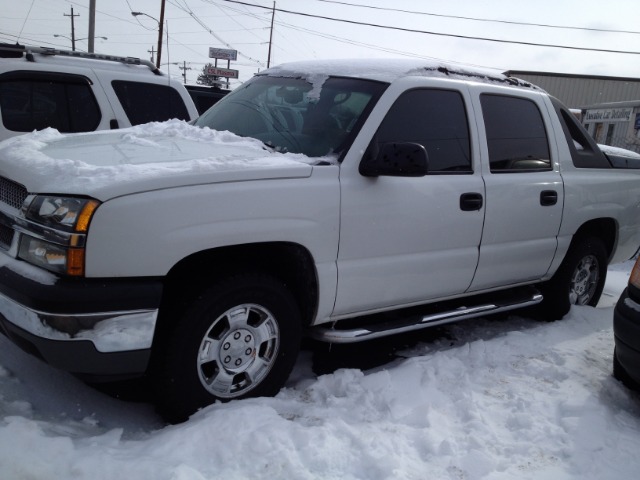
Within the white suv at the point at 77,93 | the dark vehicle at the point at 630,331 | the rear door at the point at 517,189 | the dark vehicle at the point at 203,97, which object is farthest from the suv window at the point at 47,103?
the dark vehicle at the point at 630,331

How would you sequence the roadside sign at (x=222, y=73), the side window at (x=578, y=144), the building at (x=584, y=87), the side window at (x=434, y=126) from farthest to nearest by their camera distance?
the roadside sign at (x=222, y=73), the building at (x=584, y=87), the side window at (x=578, y=144), the side window at (x=434, y=126)

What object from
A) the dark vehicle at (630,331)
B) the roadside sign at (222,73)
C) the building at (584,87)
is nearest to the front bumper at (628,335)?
the dark vehicle at (630,331)

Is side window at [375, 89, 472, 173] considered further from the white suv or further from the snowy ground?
the white suv

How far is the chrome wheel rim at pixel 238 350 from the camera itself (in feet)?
9.47

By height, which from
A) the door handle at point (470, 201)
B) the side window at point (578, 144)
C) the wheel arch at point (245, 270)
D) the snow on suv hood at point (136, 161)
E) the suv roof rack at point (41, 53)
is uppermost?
the suv roof rack at point (41, 53)

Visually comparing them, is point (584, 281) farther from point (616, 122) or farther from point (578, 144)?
point (616, 122)

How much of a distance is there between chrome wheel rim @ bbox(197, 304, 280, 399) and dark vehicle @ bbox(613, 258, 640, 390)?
2.03 metres

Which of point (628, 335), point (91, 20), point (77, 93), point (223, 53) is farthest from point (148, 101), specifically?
point (223, 53)

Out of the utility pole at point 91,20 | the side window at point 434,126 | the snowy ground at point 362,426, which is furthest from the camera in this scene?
the utility pole at point 91,20

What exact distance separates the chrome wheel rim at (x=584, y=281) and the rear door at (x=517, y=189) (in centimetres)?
62

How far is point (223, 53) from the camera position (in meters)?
54.5

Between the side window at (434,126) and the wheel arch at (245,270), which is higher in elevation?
the side window at (434,126)

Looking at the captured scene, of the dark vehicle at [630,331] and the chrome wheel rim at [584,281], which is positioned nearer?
the dark vehicle at [630,331]

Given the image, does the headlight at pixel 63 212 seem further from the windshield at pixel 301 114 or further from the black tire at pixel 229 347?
the windshield at pixel 301 114
